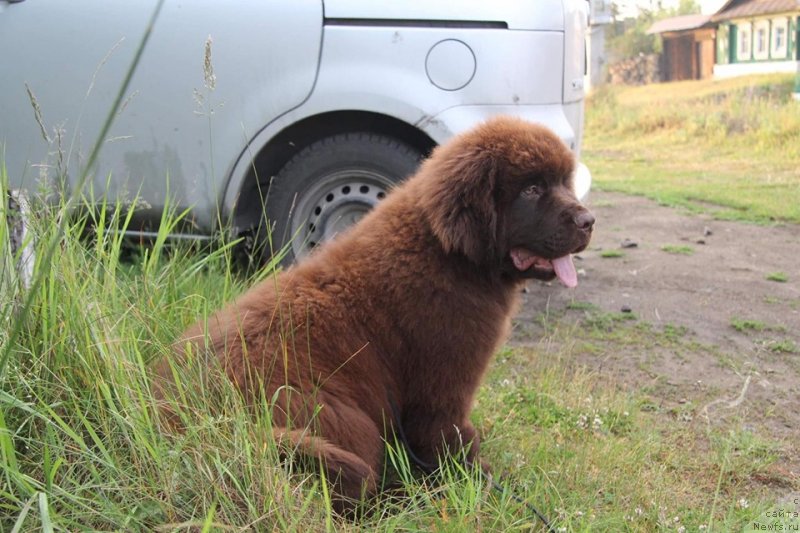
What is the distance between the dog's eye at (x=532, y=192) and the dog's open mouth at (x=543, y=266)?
214 millimetres

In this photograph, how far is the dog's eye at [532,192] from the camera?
3.18m

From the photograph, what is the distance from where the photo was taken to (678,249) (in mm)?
7348

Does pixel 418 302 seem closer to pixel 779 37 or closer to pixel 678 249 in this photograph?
pixel 678 249

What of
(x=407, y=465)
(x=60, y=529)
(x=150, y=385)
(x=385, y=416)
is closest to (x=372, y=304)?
(x=385, y=416)

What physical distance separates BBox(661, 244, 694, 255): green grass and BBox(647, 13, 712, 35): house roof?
4116 cm

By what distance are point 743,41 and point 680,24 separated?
6800mm

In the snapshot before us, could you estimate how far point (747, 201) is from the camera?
9445 millimetres

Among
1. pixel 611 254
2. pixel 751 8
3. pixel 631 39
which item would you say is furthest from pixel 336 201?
pixel 631 39

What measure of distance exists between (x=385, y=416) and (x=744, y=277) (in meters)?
4.54

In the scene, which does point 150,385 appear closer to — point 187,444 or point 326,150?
point 187,444

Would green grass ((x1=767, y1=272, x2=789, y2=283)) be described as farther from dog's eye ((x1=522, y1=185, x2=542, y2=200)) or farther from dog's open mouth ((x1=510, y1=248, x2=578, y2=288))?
dog's eye ((x1=522, y1=185, x2=542, y2=200))

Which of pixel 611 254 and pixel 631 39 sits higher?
pixel 631 39

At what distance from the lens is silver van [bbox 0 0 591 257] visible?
4859 millimetres

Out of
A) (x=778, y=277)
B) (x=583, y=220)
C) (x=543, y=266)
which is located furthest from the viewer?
(x=778, y=277)
